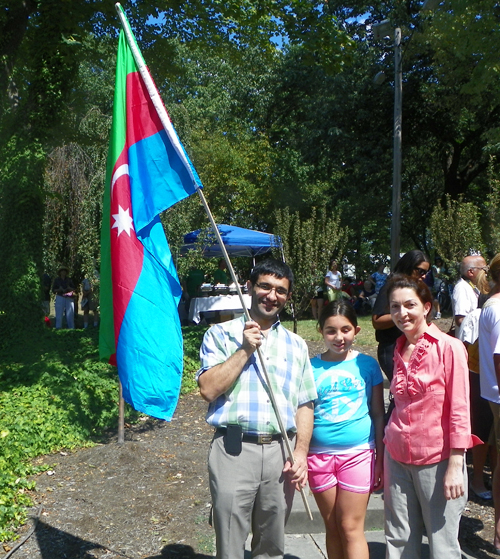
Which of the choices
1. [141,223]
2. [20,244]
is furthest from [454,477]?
[20,244]

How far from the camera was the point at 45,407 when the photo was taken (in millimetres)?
7316

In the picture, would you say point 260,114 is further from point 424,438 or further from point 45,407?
point 424,438

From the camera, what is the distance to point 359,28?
22.2m

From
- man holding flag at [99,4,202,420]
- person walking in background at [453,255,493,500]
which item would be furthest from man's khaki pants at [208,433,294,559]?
person walking in background at [453,255,493,500]

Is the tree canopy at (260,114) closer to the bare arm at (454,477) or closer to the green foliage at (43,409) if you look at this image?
the green foliage at (43,409)

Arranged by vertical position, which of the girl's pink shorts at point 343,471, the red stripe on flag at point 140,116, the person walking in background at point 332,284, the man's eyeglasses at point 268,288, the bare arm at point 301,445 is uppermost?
the red stripe on flag at point 140,116

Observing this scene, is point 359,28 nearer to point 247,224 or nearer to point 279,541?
point 247,224

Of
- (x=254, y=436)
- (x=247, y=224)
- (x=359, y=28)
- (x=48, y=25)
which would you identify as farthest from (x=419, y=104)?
(x=254, y=436)

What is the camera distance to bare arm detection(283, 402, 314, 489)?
3.17m

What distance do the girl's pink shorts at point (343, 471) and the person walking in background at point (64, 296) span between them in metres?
15.0

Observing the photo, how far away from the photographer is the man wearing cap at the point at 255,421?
10.1 ft

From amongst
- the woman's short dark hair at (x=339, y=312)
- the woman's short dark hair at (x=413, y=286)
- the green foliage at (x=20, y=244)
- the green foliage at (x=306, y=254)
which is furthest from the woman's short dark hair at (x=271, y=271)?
the green foliage at (x=20, y=244)

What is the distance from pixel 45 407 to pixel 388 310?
4.46m

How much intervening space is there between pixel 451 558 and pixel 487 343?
148 centimetres
